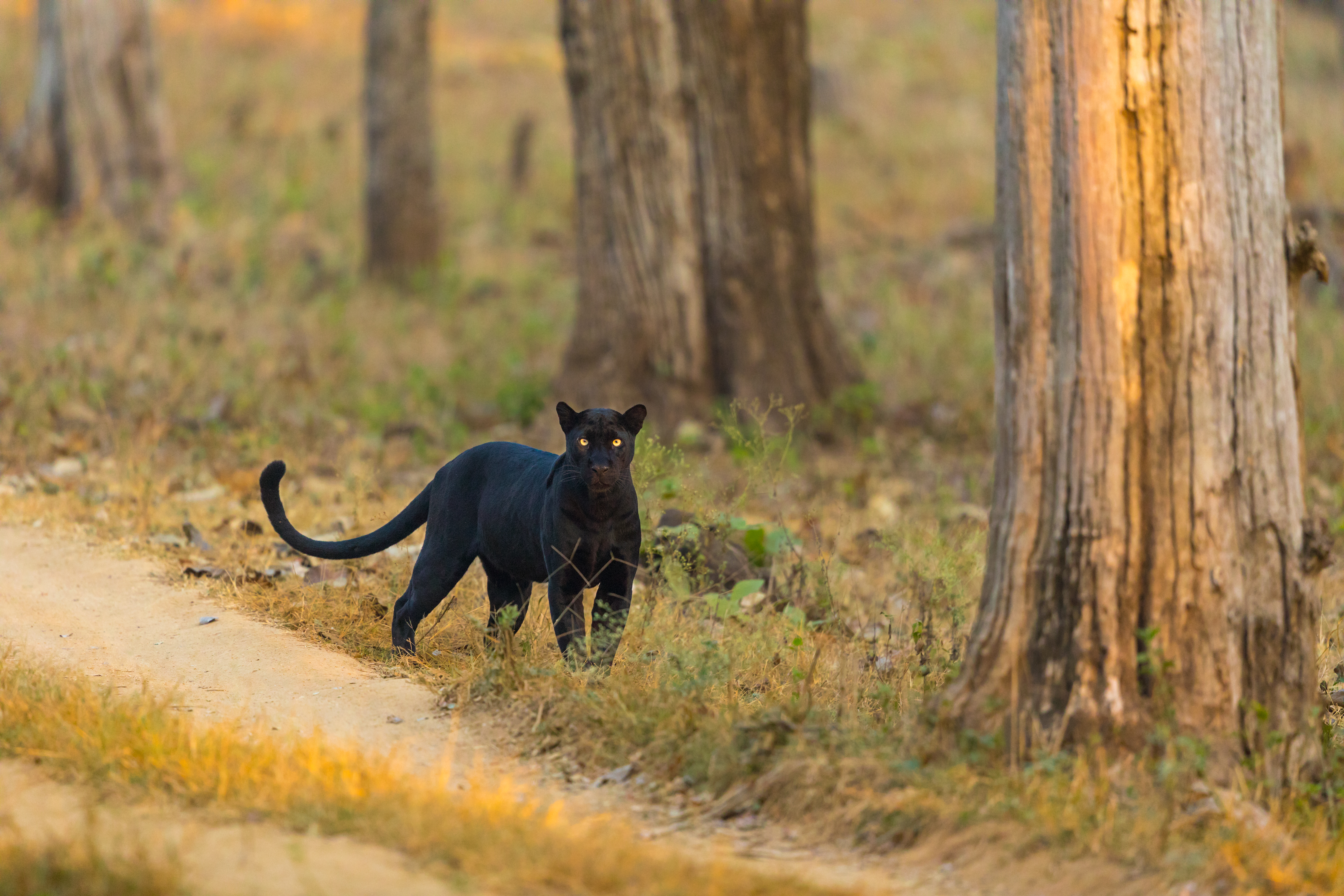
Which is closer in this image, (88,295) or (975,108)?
(88,295)

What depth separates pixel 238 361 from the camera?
34.6 feet

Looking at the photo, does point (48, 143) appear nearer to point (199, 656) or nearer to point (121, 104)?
point (121, 104)

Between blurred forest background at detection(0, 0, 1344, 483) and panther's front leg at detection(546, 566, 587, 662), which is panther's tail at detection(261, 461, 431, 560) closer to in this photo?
panther's front leg at detection(546, 566, 587, 662)

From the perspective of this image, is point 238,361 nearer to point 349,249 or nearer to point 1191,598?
point 349,249

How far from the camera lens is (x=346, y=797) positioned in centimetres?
359

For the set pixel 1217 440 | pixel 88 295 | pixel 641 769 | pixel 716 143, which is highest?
Result: pixel 716 143

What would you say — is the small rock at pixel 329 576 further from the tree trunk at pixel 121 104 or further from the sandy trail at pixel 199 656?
the tree trunk at pixel 121 104

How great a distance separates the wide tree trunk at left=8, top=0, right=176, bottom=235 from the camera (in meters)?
13.9

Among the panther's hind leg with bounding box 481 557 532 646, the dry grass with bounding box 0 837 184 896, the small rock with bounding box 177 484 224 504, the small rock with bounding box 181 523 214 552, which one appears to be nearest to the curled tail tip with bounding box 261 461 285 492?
the panther's hind leg with bounding box 481 557 532 646

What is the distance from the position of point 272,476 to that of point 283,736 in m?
1.29

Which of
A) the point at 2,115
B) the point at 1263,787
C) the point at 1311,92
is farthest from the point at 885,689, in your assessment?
the point at 1311,92

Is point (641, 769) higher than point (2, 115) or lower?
lower

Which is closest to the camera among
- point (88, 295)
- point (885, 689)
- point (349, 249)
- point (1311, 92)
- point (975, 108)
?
point (885, 689)

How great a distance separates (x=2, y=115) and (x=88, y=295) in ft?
22.4
